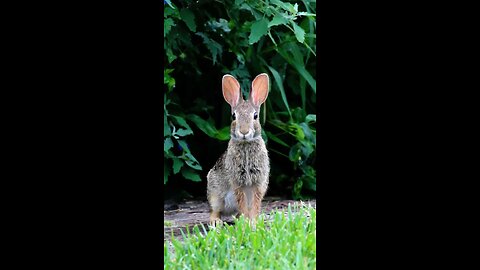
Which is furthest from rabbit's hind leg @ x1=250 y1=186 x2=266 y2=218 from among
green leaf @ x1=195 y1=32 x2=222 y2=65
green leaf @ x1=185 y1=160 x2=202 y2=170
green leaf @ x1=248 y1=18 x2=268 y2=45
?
green leaf @ x1=195 y1=32 x2=222 y2=65

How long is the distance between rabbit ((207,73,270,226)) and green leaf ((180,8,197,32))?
31.9 inches

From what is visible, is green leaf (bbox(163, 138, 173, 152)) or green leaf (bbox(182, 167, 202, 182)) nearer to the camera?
green leaf (bbox(163, 138, 173, 152))

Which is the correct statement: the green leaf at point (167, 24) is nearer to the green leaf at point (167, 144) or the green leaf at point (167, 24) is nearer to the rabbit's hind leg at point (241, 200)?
the green leaf at point (167, 144)

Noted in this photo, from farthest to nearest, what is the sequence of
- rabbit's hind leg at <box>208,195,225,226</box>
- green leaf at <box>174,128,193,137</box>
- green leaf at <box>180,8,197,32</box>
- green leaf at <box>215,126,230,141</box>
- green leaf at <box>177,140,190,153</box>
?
green leaf at <box>215,126,230,141</box>
green leaf at <box>177,140,190,153</box>
green leaf at <box>174,128,193,137</box>
green leaf at <box>180,8,197,32</box>
rabbit's hind leg at <box>208,195,225,226</box>

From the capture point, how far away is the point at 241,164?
4488mm

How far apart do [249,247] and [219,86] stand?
212 centimetres

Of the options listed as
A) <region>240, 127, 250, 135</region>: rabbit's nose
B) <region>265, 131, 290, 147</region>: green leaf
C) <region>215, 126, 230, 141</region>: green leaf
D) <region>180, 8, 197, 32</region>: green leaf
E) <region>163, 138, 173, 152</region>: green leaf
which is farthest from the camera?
<region>265, 131, 290, 147</region>: green leaf

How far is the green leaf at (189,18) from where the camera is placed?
16.5 ft

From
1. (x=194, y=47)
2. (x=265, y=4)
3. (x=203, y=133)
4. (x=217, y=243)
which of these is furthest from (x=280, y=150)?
(x=217, y=243)

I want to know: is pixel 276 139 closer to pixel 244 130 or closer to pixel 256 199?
pixel 256 199

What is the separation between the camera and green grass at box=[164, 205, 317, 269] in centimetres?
371

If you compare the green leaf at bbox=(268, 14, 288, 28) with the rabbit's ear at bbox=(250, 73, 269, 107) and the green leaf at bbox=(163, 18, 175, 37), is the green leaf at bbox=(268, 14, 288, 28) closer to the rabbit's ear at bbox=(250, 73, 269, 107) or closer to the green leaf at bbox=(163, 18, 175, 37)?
the rabbit's ear at bbox=(250, 73, 269, 107)
